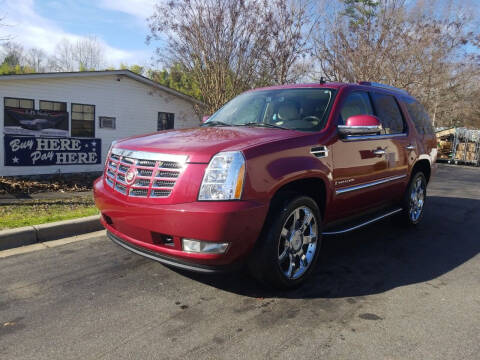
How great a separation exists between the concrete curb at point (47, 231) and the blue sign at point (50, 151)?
8.99m

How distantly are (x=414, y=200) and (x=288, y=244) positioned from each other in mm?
3201

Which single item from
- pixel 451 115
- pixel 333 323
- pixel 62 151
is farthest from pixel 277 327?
pixel 451 115

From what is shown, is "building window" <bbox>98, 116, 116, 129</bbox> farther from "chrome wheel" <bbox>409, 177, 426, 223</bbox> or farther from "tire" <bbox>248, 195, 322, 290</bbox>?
"tire" <bbox>248, 195, 322, 290</bbox>

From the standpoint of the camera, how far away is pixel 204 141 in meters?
3.14

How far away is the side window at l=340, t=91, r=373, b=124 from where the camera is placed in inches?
157

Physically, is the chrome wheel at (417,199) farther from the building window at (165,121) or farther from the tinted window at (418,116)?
the building window at (165,121)

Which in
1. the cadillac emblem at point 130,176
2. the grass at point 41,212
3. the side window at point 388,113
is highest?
the side window at point 388,113

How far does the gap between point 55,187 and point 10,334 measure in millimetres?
9740

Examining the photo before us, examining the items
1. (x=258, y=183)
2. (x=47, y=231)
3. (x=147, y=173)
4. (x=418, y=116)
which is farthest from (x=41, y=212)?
(x=418, y=116)

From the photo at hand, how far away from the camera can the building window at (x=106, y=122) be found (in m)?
14.7

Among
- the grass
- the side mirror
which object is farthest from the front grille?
the grass

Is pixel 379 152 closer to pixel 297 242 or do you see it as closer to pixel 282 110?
pixel 282 110

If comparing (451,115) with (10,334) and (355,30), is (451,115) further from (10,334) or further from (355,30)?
(10,334)

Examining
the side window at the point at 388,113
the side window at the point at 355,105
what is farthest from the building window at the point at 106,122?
the side window at the point at 355,105
